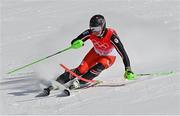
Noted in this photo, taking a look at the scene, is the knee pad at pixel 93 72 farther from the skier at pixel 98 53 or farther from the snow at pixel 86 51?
the snow at pixel 86 51

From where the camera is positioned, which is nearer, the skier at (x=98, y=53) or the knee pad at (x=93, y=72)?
the skier at (x=98, y=53)

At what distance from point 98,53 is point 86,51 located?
6.96 ft

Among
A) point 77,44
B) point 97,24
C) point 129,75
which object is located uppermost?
point 97,24

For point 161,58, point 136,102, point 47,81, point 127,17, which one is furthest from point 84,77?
point 127,17

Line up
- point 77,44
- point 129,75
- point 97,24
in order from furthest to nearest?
point 77,44 → point 97,24 → point 129,75

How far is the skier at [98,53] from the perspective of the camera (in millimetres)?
8578

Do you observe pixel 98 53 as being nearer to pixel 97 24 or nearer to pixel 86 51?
pixel 97 24

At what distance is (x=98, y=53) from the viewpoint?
29.9 ft

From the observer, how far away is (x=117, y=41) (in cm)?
876

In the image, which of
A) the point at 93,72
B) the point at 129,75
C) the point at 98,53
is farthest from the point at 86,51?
the point at 129,75

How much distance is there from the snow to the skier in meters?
0.28

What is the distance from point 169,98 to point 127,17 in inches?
301

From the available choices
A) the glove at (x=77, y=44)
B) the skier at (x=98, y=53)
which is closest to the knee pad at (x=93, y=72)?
the skier at (x=98, y=53)

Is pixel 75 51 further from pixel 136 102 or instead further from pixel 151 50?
pixel 136 102
